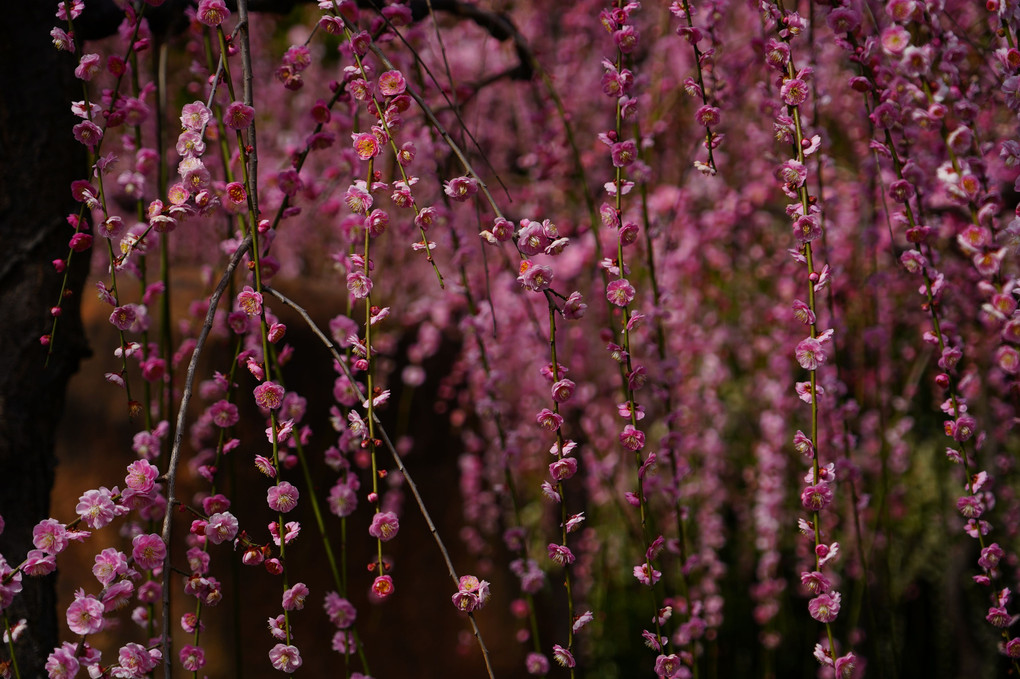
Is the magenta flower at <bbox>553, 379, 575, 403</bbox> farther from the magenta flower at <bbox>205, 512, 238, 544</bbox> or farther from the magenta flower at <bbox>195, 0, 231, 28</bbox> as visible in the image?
the magenta flower at <bbox>195, 0, 231, 28</bbox>

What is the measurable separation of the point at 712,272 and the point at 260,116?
250 centimetres

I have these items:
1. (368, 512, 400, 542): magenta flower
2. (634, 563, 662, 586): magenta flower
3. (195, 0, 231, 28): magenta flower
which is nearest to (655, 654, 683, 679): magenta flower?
(634, 563, 662, 586): magenta flower

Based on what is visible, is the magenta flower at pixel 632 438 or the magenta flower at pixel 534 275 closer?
the magenta flower at pixel 534 275

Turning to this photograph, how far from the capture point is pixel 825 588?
2.87 ft

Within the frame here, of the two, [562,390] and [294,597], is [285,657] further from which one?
[562,390]

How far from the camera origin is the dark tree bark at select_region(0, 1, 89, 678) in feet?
4.00

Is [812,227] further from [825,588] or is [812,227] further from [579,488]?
[579,488]

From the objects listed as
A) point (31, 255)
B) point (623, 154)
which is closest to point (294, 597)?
point (623, 154)

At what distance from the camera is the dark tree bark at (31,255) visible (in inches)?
48.0

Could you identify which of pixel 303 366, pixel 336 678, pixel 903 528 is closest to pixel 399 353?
pixel 303 366

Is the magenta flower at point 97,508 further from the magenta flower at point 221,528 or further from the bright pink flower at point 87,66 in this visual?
the bright pink flower at point 87,66

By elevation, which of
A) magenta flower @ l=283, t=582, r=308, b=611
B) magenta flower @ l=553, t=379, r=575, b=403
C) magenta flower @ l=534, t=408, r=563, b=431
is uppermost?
magenta flower @ l=553, t=379, r=575, b=403

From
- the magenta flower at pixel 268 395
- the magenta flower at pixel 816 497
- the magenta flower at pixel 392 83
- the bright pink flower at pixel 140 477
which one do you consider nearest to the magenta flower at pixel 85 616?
the bright pink flower at pixel 140 477

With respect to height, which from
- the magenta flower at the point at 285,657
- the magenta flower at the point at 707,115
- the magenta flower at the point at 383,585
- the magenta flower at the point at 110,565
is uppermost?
the magenta flower at the point at 707,115
